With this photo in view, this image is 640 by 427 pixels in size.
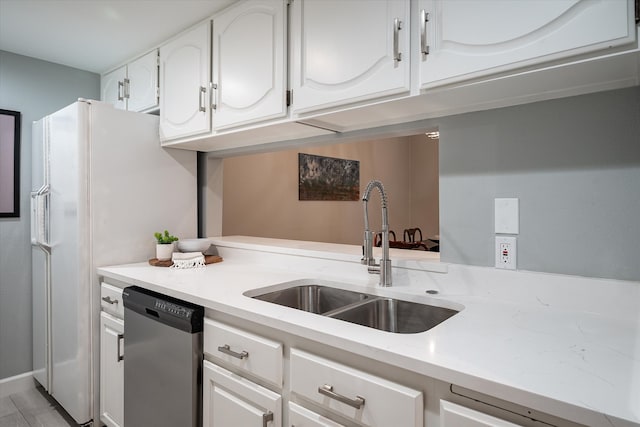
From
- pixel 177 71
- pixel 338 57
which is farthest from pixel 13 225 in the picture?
pixel 338 57

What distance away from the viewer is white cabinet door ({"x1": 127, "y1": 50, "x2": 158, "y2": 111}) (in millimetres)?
2273

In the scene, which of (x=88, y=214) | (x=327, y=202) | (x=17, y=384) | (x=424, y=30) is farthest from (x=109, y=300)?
(x=327, y=202)

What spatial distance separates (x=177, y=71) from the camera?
210 centimetres

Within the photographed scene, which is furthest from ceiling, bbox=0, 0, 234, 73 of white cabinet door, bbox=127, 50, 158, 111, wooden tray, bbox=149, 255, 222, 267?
wooden tray, bbox=149, 255, 222, 267

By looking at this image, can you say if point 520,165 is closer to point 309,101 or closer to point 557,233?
point 557,233

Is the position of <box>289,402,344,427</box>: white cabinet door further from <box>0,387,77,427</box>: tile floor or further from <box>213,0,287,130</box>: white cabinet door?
<box>0,387,77,427</box>: tile floor

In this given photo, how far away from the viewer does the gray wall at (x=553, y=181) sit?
1136 mm

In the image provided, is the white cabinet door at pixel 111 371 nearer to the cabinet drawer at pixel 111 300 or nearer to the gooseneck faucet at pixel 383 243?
the cabinet drawer at pixel 111 300

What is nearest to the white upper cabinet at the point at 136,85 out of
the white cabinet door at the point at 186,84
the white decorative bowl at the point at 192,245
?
the white cabinet door at the point at 186,84

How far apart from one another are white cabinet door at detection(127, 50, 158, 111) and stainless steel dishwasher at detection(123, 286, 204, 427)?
119cm

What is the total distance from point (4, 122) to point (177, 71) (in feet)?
4.37

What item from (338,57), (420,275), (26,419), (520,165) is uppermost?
(338,57)

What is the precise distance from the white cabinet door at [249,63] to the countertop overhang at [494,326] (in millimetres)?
743

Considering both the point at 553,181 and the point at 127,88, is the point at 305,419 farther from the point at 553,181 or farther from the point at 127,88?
the point at 127,88
